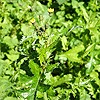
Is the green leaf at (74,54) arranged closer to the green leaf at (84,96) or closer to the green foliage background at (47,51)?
the green foliage background at (47,51)

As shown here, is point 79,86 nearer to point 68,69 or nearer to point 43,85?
point 68,69

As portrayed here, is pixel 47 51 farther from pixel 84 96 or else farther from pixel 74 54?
pixel 84 96

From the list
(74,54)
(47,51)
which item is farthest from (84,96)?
(47,51)

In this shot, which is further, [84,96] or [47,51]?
[84,96]

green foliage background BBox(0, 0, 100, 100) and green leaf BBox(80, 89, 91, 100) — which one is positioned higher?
green foliage background BBox(0, 0, 100, 100)

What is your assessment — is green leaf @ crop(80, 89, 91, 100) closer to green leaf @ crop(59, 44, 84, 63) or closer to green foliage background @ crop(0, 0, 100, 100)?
green foliage background @ crop(0, 0, 100, 100)

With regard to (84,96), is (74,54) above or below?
above

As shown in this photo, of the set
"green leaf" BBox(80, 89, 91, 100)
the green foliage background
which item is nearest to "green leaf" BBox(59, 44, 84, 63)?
the green foliage background

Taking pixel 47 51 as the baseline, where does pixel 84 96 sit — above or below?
below
